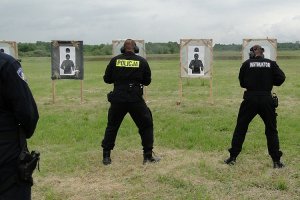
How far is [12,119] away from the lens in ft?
10.7

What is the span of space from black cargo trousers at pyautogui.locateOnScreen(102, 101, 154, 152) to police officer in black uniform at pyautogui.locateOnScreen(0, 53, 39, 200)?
3860 millimetres

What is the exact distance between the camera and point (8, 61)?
3.14 metres

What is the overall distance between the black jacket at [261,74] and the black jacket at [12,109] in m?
4.40

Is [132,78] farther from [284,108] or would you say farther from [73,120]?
[284,108]

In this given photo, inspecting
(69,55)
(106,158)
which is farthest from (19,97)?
(69,55)

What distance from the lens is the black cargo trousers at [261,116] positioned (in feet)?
22.9

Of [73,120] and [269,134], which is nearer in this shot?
[269,134]

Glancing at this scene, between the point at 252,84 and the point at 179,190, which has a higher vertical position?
the point at 252,84

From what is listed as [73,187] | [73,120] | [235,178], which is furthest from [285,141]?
[73,120]

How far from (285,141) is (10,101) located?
7.18 metres

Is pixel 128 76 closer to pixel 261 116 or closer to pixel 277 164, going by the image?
pixel 261 116

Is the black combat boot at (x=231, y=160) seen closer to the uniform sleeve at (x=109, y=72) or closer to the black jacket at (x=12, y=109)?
the uniform sleeve at (x=109, y=72)

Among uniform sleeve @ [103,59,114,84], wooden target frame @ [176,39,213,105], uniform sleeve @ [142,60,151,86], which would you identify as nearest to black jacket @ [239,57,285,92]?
uniform sleeve @ [142,60,151,86]

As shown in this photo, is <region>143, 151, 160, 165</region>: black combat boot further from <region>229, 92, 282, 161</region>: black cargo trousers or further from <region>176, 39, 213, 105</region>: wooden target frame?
<region>176, 39, 213, 105</region>: wooden target frame
